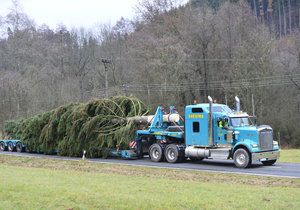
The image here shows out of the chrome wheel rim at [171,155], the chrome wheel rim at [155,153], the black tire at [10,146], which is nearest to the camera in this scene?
the chrome wheel rim at [171,155]

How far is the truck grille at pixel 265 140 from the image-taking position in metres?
19.7

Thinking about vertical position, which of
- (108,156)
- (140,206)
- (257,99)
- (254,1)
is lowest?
(140,206)

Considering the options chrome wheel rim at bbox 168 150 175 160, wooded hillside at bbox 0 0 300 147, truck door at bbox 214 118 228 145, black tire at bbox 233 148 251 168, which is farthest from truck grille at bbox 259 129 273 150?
wooded hillside at bbox 0 0 300 147

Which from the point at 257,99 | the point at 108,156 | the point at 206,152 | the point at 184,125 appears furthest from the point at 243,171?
the point at 257,99

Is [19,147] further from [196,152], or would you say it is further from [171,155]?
[196,152]

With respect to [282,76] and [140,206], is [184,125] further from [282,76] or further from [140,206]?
[282,76]

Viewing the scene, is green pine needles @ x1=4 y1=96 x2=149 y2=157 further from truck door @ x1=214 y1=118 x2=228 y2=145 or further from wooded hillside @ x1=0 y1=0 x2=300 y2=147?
wooded hillside @ x1=0 y1=0 x2=300 y2=147

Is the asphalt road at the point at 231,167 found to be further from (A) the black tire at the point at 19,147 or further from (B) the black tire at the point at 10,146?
(B) the black tire at the point at 10,146

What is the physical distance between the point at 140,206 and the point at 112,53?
59.1m

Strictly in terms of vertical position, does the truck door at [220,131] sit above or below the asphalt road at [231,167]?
above

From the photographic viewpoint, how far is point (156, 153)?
77.6 ft

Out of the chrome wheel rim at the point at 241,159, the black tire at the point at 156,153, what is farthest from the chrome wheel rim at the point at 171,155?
the chrome wheel rim at the point at 241,159

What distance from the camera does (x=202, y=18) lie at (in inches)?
2256

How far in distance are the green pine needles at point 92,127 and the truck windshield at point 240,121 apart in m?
6.84
